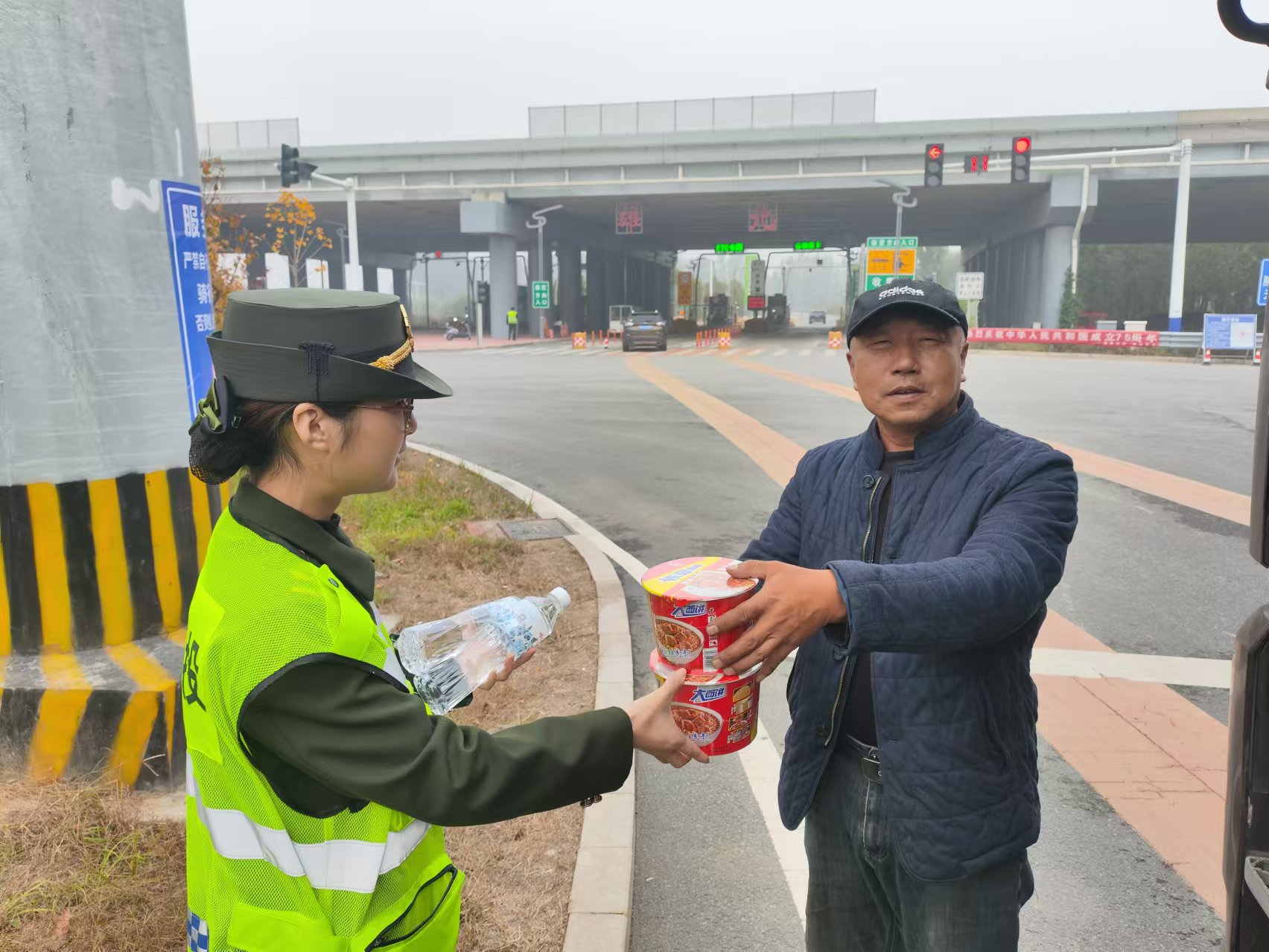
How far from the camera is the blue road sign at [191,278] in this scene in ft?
13.9

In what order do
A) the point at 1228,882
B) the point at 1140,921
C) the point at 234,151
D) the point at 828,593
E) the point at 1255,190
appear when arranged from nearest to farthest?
1. the point at 1228,882
2. the point at 828,593
3. the point at 1140,921
4. the point at 1255,190
5. the point at 234,151

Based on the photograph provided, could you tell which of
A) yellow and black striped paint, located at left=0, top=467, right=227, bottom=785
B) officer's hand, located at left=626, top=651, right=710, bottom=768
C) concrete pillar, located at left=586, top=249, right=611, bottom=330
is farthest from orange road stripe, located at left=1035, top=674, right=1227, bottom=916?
concrete pillar, located at left=586, top=249, right=611, bottom=330

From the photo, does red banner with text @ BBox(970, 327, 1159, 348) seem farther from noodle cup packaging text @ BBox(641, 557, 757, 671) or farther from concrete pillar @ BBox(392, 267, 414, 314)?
concrete pillar @ BBox(392, 267, 414, 314)

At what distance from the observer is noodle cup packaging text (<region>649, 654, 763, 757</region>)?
6.51ft

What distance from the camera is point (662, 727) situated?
1.93 meters

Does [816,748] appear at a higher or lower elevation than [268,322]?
lower

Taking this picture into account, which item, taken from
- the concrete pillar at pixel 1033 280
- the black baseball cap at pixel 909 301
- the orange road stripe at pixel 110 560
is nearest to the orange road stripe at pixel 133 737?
the orange road stripe at pixel 110 560

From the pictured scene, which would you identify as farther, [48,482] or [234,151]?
[234,151]

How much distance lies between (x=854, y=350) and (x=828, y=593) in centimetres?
79

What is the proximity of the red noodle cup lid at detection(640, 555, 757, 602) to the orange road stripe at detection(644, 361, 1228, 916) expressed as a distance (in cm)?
277

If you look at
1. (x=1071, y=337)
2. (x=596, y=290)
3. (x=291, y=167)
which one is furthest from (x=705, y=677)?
(x=596, y=290)

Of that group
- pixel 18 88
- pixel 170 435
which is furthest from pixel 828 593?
pixel 18 88

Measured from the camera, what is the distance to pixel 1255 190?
148 ft

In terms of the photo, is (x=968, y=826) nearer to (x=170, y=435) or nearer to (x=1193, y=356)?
(x=170, y=435)
